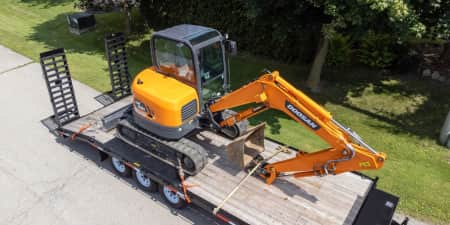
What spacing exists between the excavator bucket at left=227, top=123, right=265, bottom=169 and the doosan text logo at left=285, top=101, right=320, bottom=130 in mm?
1324

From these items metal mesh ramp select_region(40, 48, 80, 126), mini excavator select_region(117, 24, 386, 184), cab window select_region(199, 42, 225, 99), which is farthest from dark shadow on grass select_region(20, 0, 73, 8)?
cab window select_region(199, 42, 225, 99)

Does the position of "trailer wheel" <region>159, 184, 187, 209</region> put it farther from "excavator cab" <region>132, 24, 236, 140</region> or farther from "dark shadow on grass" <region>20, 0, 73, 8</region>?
"dark shadow on grass" <region>20, 0, 73, 8</region>

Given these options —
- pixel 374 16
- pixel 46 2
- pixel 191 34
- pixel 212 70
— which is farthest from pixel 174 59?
pixel 46 2

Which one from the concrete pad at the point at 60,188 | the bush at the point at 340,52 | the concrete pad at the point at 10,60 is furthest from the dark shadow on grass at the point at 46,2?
the bush at the point at 340,52

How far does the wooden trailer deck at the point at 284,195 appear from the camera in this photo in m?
6.73

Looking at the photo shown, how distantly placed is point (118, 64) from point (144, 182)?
4.26m

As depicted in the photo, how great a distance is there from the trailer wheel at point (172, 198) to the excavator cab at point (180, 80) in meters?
1.09

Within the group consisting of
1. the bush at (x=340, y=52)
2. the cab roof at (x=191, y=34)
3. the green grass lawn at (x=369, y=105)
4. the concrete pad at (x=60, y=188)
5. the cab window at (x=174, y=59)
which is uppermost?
the cab roof at (x=191, y=34)

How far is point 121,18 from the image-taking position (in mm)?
19641

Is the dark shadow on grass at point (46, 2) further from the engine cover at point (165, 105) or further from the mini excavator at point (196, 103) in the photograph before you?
the engine cover at point (165, 105)

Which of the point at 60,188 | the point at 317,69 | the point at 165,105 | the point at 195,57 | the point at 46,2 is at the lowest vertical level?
the point at 60,188

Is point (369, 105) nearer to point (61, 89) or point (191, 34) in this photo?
point (191, 34)

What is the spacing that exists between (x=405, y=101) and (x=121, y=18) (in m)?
14.2

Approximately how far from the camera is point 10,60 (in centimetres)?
1470
